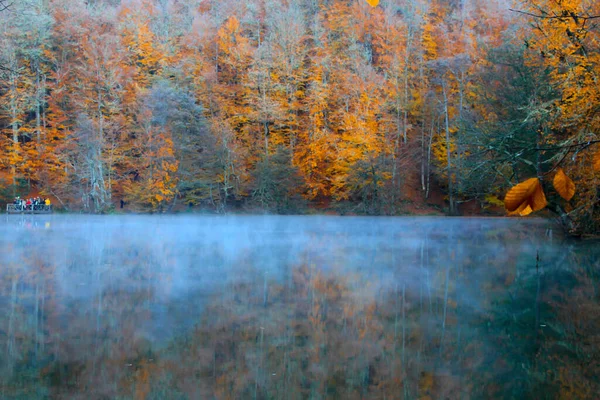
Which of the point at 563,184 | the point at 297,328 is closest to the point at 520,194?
the point at 563,184

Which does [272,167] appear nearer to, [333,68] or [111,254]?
[333,68]

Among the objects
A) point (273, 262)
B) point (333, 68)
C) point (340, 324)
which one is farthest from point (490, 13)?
point (340, 324)

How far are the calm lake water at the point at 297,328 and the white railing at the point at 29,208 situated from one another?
24270mm

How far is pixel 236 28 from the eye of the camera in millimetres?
41062

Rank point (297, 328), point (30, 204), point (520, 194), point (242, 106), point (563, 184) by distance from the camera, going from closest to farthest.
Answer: point (520, 194), point (563, 184), point (297, 328), point (30, 204), point (242, 106)

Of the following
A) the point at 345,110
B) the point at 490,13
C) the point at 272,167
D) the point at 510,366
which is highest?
the point at 490,13

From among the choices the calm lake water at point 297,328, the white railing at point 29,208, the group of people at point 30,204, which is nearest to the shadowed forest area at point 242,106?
the group of people at point 30,204

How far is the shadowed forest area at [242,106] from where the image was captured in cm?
3456

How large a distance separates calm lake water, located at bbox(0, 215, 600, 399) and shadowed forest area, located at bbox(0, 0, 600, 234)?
81.2ft

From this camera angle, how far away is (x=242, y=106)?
132 ft

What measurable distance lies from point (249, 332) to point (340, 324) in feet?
3.04

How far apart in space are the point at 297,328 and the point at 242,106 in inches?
1420

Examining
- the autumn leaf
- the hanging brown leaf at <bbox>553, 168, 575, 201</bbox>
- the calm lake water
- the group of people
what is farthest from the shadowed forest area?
the autumn leaf

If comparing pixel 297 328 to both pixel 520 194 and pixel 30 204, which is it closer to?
pixel 520 194
